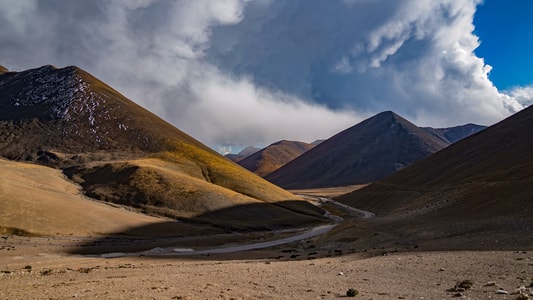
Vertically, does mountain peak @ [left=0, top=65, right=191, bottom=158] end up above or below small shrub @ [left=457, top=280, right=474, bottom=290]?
above

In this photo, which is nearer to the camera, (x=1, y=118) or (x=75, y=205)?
(x=75, y=205)

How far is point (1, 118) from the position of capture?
175125 mm

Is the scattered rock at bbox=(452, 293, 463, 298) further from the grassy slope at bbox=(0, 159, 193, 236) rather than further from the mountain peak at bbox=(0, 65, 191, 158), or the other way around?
the mountain peak at bbox=(0, 65, 191, 158)

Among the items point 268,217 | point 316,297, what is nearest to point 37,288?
point 316,297

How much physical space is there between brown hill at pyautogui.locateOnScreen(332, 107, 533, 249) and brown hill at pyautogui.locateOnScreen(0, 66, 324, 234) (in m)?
35.4

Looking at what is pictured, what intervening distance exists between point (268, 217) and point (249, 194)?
84.6 ft

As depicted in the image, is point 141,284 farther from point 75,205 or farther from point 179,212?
point 179,212

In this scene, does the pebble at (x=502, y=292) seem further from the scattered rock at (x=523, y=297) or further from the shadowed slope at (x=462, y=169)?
the shadowed slope at (x=462, y=169)

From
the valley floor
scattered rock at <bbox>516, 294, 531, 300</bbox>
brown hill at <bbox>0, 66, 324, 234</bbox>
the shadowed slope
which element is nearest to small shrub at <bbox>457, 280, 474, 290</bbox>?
the valley floor

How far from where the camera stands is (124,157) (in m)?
151

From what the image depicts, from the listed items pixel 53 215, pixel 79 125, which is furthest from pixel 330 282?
pixel 79 125

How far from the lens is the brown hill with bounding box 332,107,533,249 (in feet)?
130

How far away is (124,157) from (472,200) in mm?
120895

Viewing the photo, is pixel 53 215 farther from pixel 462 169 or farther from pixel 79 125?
pixel 462 169
